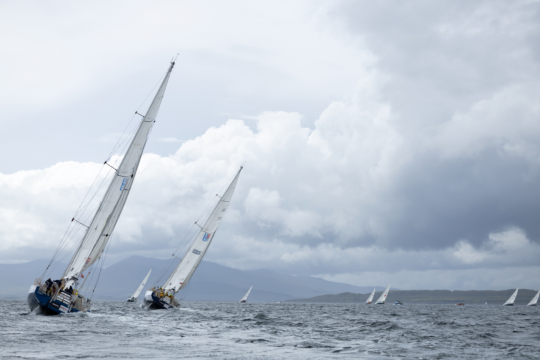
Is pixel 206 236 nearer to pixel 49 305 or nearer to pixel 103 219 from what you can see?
pixel 103 219

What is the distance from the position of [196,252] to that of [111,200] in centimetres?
2700

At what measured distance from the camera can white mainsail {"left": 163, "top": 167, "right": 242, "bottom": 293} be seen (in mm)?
70438

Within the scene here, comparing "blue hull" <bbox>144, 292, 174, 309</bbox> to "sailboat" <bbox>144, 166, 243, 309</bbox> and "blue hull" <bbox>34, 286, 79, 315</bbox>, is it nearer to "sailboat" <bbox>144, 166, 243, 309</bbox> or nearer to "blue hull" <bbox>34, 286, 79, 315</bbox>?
"sailboat" <bbox>144, 166, 243, 309</bbox>

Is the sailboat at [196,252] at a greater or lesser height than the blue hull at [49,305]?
greater

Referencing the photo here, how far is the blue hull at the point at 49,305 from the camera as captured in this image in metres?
41.6

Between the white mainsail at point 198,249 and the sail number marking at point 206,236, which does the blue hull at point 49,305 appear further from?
the sail number marking at point 206,236

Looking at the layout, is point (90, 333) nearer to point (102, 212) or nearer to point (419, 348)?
point (102, 212)

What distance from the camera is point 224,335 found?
35.8 metres

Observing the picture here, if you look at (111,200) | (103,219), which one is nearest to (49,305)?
(103,219)

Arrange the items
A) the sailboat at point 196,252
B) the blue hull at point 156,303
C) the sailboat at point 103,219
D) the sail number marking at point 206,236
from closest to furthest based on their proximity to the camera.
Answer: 1. the sailboat at point 103,219
2. the blue hull at point 156,303
3. the sailboat at point 196,252
4. the sail number marking at point 206,236

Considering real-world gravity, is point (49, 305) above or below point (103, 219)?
below

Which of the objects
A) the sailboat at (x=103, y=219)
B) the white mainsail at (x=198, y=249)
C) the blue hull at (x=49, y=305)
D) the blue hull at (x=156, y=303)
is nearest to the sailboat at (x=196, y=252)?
the white mainsail at (x=198, y=249)

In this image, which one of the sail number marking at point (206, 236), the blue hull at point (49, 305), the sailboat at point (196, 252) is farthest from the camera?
the sail number marking at point (206, 236)

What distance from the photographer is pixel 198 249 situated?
7162cm
